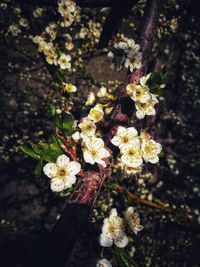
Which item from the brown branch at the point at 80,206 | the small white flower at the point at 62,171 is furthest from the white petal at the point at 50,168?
the brown branch at the point at 80,206

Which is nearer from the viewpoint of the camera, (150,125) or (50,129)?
(150,125)

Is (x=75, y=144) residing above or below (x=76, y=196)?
above

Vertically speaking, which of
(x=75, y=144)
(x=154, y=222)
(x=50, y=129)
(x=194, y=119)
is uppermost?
(x=194, y=119)

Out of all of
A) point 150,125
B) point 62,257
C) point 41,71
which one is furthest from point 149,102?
point 41,71

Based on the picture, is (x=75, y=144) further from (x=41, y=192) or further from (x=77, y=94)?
(x=77, y=94)

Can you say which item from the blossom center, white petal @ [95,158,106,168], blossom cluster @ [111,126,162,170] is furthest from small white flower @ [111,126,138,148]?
the blossom center

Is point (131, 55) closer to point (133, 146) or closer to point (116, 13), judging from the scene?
point (133, 146)

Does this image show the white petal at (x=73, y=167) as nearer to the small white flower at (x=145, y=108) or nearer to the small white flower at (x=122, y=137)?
the small white flower at (x=122, y=137)
